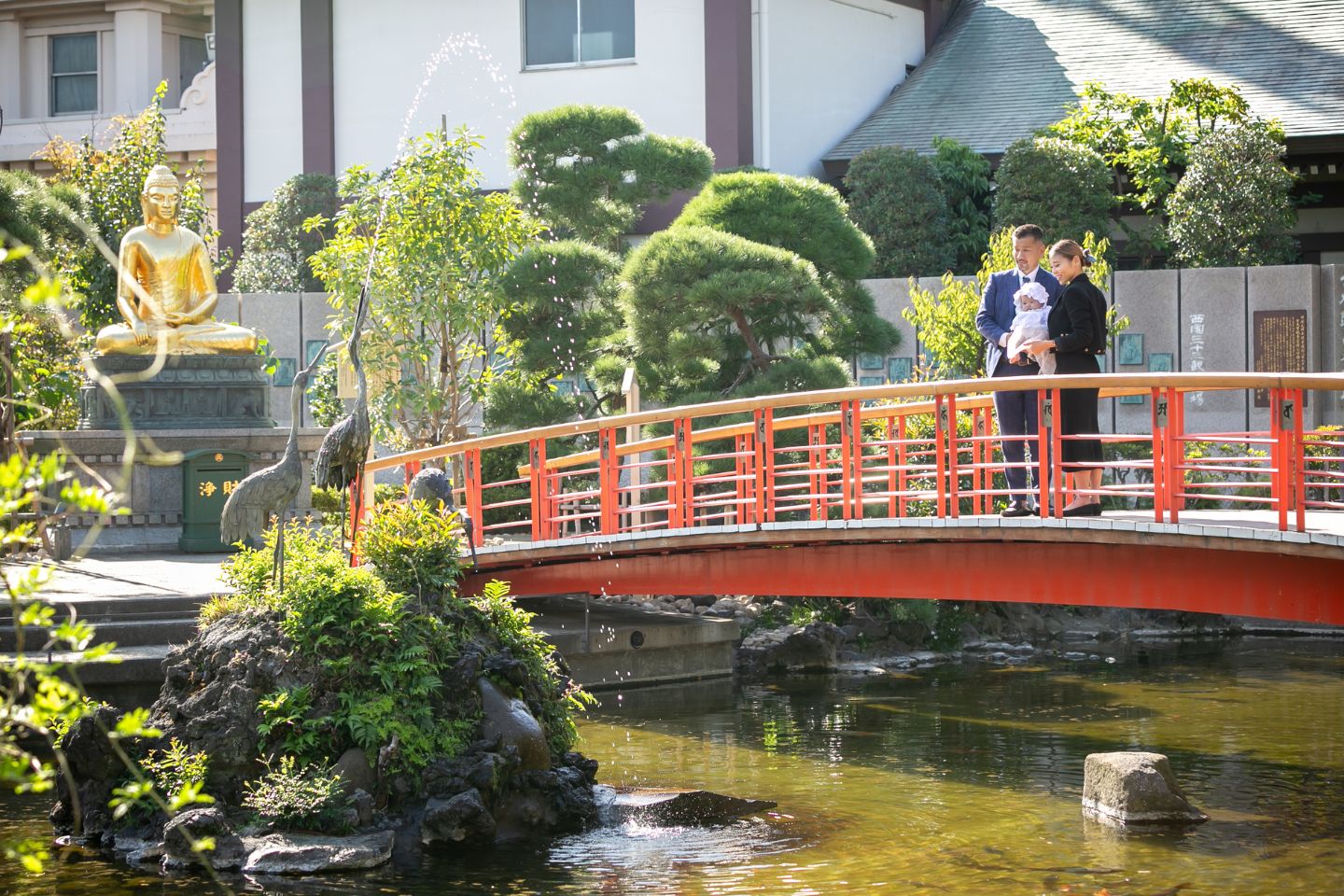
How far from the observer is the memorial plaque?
19078 mm

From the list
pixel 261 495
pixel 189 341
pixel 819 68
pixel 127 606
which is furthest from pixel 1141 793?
pixel 819 68

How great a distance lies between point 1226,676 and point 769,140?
37.0 feet

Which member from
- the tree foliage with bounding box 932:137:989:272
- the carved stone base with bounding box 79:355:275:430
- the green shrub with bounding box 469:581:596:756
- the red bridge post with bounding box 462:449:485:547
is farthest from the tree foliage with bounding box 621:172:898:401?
the green shrub with bounding box 469:581:596:756

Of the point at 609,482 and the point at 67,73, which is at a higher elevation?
the point at 67,73

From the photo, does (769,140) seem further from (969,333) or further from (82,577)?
(82,577)

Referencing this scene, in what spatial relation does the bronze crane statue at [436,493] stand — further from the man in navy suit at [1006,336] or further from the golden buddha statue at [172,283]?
the golden buddha statue at [172,283]

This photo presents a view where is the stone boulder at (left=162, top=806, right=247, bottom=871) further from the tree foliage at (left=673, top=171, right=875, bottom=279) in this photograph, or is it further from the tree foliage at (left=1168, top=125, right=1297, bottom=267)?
the tree foliage at (left=1168, top=125, right=1297, bottom=267)

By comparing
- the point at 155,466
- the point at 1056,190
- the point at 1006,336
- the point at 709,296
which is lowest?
the point at 155,466

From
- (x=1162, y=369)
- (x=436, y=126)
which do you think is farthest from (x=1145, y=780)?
(x=436, y=126)

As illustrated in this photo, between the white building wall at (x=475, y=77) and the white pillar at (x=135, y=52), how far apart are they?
5240mm

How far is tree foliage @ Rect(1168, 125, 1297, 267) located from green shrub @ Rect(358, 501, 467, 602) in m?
11.6

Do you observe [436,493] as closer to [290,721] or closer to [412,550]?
[412,550]

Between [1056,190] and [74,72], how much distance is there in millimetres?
18936

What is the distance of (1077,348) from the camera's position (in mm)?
10586
